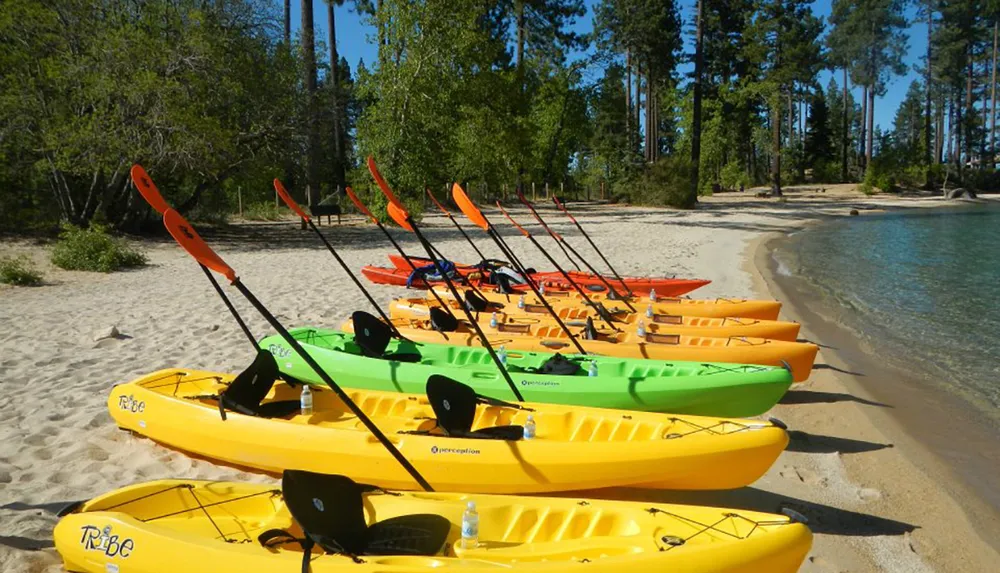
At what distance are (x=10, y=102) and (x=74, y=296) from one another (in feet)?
20.4

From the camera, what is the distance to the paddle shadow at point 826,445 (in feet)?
15.7

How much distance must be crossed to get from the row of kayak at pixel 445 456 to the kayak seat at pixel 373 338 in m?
0.01

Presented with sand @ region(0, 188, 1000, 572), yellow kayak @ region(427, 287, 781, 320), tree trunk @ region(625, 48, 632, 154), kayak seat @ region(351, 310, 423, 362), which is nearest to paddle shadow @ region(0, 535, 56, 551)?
sand @ region(0, 188, 1000, 572)

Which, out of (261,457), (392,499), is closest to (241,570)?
(392,499)

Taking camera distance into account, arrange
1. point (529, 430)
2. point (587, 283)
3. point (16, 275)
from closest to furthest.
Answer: point (529, 430) → point (587, 283) → point (16, 275)

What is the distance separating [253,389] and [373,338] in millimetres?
1335

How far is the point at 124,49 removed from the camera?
13500 millimetres

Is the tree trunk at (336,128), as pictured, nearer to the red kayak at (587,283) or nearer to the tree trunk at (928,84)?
the red kayak at (587,283)

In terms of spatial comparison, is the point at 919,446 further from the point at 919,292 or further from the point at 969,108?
the point at 969,108

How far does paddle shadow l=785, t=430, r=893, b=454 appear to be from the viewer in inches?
188

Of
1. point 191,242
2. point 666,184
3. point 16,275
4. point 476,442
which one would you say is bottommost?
point 476,442

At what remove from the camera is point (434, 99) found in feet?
68.9

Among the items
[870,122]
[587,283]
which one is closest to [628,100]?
[870,122]

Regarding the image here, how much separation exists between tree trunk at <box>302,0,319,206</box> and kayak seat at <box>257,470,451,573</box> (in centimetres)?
1670
